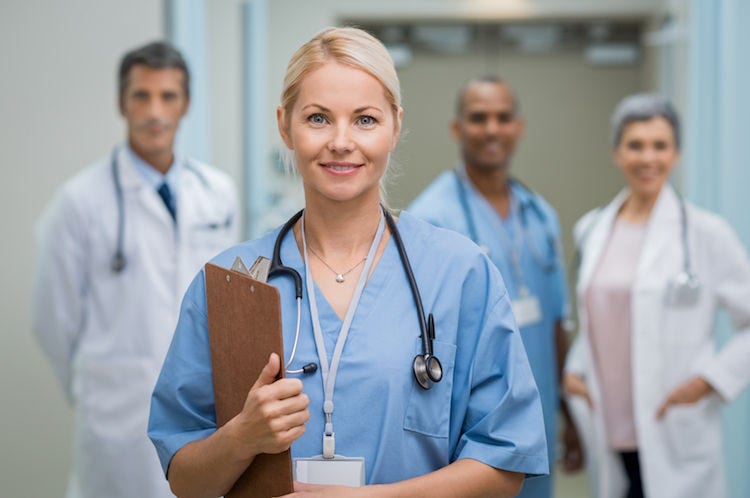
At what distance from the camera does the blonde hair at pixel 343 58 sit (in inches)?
43.9

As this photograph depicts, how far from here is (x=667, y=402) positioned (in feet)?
7.27

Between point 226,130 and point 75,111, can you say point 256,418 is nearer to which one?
point 75,111

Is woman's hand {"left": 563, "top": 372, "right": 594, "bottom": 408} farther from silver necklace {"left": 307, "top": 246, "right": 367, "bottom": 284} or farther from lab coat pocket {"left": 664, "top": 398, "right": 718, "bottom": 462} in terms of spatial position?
silver necklace {"left": 307, "top": 246, "right": 367, "bottom": 284}

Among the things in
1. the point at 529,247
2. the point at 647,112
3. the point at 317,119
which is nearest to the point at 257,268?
the point at 317,119

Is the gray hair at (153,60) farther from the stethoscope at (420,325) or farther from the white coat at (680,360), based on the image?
the stethoscope at (420,325)

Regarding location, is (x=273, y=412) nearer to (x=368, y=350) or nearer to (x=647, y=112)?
(x=368, y=350)

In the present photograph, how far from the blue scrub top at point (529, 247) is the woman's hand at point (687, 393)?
0.29m

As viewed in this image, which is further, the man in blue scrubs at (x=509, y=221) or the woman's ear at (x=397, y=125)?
the man in blue scrubs at (x=509, y=221)

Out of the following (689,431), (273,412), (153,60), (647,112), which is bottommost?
(689,431)

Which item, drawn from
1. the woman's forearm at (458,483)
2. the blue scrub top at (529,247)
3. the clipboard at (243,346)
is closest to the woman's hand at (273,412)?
the clipboard at (243,346)

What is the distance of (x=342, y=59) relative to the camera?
111 centimetres

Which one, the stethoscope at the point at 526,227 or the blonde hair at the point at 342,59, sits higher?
the blonde hair at the point at 342,59

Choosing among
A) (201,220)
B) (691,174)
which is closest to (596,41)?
(691,174)

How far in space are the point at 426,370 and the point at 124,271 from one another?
55.3 inches
